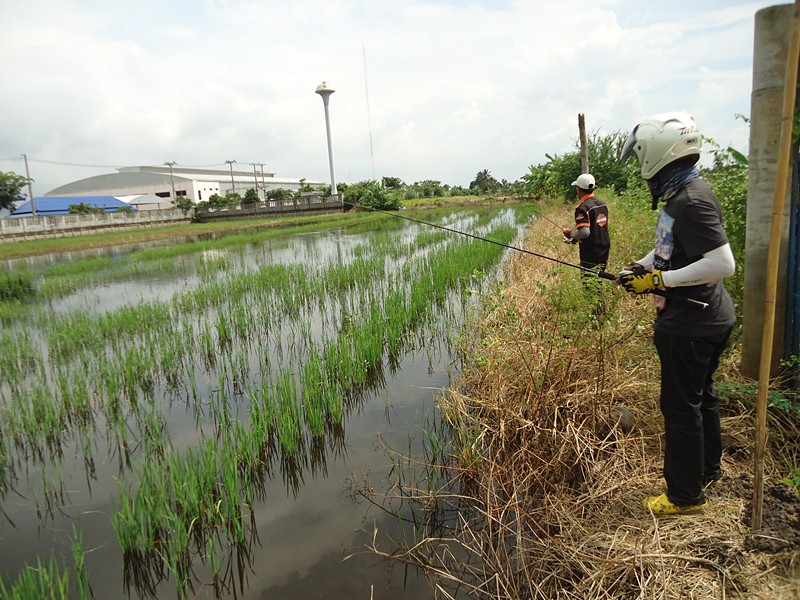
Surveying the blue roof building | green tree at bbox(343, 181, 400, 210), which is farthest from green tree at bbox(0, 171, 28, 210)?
green tree at bbox(343, 181, 400, 210)

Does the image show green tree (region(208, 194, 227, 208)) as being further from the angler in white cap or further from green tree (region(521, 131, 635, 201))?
the angler in white cap

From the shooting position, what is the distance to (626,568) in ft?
5.63

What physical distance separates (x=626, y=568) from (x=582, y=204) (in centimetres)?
328

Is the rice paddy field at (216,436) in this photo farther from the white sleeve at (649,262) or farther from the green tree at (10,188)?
the green tree at (10,188)

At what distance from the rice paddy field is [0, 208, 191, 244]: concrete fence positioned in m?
19.9

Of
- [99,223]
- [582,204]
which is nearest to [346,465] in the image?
[582,204]

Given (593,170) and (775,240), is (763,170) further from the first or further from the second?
(593,170)

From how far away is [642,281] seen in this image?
183cm

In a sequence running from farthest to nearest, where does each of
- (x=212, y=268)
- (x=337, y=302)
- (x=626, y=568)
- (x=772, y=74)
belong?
(x=212, y=268) → (x=337, y=302) → (x=772, y=74) → (x=626, y=568)

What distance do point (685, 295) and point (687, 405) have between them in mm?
446

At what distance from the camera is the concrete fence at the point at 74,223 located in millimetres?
22611

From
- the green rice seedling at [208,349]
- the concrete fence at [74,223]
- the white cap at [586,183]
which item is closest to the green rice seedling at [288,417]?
the green rice seedling at [208,349]

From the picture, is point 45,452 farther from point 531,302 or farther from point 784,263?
point 784,263

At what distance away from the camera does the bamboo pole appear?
1.37 meters
